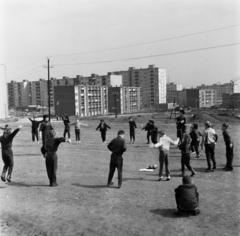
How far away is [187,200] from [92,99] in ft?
333

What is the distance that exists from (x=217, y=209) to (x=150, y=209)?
1.54m

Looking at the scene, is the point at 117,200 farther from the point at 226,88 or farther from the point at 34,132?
the point at 226,88

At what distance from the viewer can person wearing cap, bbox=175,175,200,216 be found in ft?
22.1

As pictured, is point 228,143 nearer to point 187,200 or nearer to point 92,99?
point 187,200

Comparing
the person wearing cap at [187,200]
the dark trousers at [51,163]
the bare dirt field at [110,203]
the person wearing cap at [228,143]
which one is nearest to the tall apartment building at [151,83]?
the bare dirt field at [110,203]

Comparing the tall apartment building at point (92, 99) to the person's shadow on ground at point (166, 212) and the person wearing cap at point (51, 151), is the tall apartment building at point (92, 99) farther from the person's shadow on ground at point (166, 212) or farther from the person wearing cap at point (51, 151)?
the person's shadow on ground at point (166, 212)

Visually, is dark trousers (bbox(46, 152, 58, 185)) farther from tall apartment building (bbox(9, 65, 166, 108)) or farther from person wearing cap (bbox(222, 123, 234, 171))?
tall apartment building (bbox(9, 65, 166, 108))

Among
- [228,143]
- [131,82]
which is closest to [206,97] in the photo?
[131,82]

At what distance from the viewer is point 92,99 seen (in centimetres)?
10738

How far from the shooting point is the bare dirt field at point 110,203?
20.3 feet

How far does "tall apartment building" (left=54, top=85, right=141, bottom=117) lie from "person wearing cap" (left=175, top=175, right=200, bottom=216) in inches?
3368

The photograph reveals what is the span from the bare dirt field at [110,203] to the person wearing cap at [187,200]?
6.5 inches

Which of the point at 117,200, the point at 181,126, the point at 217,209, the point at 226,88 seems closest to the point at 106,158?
the point at 181,126

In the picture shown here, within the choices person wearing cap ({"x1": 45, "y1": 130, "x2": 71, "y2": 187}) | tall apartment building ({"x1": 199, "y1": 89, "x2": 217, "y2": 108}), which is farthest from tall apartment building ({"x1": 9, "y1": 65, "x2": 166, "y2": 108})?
person wearing cap ({"x1": 45, "y1": 130, "x2": 71, "y2": 187})
